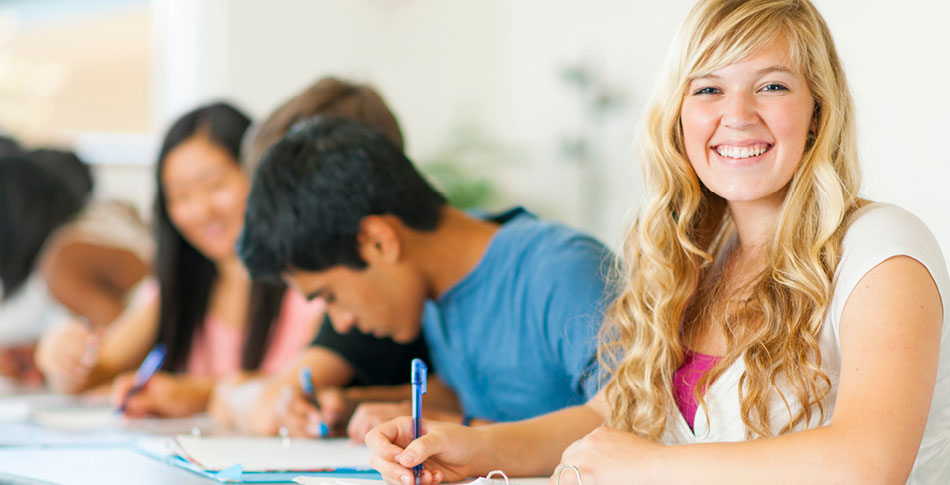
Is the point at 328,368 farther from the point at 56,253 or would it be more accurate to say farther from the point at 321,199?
the point at 56,253

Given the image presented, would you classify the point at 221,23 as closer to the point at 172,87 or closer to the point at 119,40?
the point at 172,87

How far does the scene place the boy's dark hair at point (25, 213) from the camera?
9.87ft

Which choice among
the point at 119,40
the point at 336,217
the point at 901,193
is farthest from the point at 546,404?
the point at 119,40

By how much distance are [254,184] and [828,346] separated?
96 centimetres

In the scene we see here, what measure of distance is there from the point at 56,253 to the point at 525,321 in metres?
1.87

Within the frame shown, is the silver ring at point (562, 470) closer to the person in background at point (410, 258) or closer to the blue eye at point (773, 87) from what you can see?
the person in background at point (410, 258)

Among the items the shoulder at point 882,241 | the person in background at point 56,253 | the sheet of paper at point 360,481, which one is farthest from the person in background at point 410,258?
the person in background at point 56,253

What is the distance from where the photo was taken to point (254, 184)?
1.64m

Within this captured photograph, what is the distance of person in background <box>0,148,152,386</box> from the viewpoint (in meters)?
2.89

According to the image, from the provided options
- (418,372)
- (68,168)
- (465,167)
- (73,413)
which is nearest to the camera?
(418,372)

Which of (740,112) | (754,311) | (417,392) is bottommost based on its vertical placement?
(417,392)

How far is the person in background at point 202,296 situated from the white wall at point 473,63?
150 cm

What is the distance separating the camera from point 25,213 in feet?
9.98

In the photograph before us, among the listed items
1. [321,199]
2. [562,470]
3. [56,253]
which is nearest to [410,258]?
[321,199]
